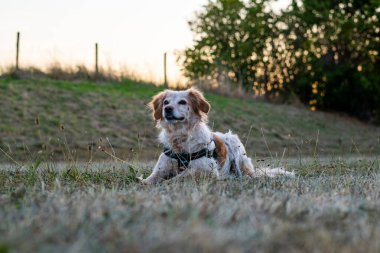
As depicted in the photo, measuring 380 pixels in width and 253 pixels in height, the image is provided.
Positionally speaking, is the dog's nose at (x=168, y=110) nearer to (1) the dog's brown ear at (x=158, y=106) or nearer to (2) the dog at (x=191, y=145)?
(2) the dog at (x=191, y=145)

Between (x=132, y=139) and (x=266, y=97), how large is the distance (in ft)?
44.1

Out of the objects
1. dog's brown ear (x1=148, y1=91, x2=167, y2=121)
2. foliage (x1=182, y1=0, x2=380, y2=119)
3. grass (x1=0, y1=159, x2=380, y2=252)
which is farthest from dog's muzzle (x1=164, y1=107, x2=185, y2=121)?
foliage (x1=182, y1=0, x2=380, y2=119)

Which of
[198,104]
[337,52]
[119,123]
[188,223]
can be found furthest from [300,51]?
[188,223]

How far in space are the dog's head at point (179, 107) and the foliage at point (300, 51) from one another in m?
20.8

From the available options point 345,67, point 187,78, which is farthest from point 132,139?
point 345,67

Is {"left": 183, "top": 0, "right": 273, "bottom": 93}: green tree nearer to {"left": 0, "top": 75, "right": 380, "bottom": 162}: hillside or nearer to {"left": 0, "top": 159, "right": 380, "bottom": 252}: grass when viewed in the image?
{"left": 0, "top": 75, "right": 380, "bottom": 162}: hillside

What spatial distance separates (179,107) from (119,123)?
11.4 metres

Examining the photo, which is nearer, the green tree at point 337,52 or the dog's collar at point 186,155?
the dog's collar at point 186,155

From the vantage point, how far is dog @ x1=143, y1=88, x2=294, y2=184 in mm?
6254

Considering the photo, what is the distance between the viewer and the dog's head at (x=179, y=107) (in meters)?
6.55

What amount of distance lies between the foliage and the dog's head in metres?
20.8

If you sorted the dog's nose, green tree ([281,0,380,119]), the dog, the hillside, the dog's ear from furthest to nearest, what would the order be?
1. green tree ([281,0,380,119])
2. the hillside
3. the dog's ear
4. the dog's nose
5. the dog

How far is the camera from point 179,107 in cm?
666

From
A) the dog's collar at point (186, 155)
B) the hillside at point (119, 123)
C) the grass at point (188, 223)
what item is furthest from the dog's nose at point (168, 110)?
the hillside at point (119, 123)
